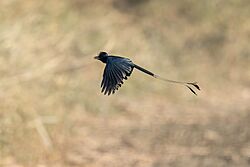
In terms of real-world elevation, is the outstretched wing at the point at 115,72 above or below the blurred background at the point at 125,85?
below

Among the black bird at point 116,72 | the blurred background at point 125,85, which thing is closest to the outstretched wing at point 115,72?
the black bird at point 116,72

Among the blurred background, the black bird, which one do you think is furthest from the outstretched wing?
the blurred background

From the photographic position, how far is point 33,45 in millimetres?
7184

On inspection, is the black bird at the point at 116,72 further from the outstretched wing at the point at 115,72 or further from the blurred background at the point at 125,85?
the blurred background at the point at 125,85

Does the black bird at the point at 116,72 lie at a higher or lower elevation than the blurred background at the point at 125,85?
lower

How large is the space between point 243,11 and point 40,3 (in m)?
3.34

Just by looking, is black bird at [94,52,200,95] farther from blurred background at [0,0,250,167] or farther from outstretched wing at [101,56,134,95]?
blurred background at [0,0,250,167]

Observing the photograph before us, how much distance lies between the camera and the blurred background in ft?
22.0

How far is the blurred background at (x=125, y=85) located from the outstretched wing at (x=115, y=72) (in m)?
2.06

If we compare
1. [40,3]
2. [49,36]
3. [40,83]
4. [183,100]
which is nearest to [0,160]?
[40,83]

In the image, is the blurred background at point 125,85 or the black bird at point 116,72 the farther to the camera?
the blurred background at point 125,85

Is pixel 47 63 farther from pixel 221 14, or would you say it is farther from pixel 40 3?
pixel 221 14

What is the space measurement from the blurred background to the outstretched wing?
206 cm

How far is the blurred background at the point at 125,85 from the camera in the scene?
263 inches
